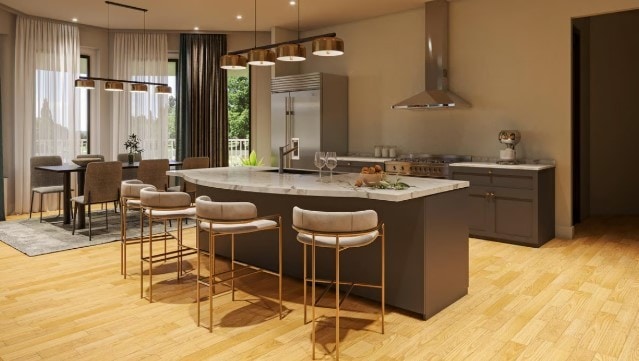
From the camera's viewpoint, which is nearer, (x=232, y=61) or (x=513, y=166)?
(x=232, y=61)

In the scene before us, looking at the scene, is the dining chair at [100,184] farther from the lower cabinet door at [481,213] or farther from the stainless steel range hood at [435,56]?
the lower cabinet door at [481,213]

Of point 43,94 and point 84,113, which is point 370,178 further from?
point 84,113

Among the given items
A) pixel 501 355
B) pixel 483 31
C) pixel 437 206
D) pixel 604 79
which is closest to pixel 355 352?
pixel 501 355

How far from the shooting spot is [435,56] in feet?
21.1

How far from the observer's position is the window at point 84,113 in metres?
8.26

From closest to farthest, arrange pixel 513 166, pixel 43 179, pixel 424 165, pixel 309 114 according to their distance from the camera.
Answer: pixel 513 166
pixel 424 165
pixel 43 179
pixel 309 114

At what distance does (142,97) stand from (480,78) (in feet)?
18.3

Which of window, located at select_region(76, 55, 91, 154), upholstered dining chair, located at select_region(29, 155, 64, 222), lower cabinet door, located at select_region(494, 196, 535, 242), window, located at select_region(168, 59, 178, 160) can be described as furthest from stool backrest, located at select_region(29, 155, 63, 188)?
lower cabinet door, located at select_region(494, 196, 535, 242)

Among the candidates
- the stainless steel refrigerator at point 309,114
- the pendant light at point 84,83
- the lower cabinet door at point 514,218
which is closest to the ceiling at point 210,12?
the stainless steel refrigerator at point 309,114

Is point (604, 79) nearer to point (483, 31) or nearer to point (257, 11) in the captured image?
point (483, 31)

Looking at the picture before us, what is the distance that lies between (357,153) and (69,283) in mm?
4638

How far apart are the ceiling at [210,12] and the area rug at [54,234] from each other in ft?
9.74

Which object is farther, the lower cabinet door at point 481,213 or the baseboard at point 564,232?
the baseboard at point 564,232

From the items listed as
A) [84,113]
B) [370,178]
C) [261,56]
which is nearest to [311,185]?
[370,178]
